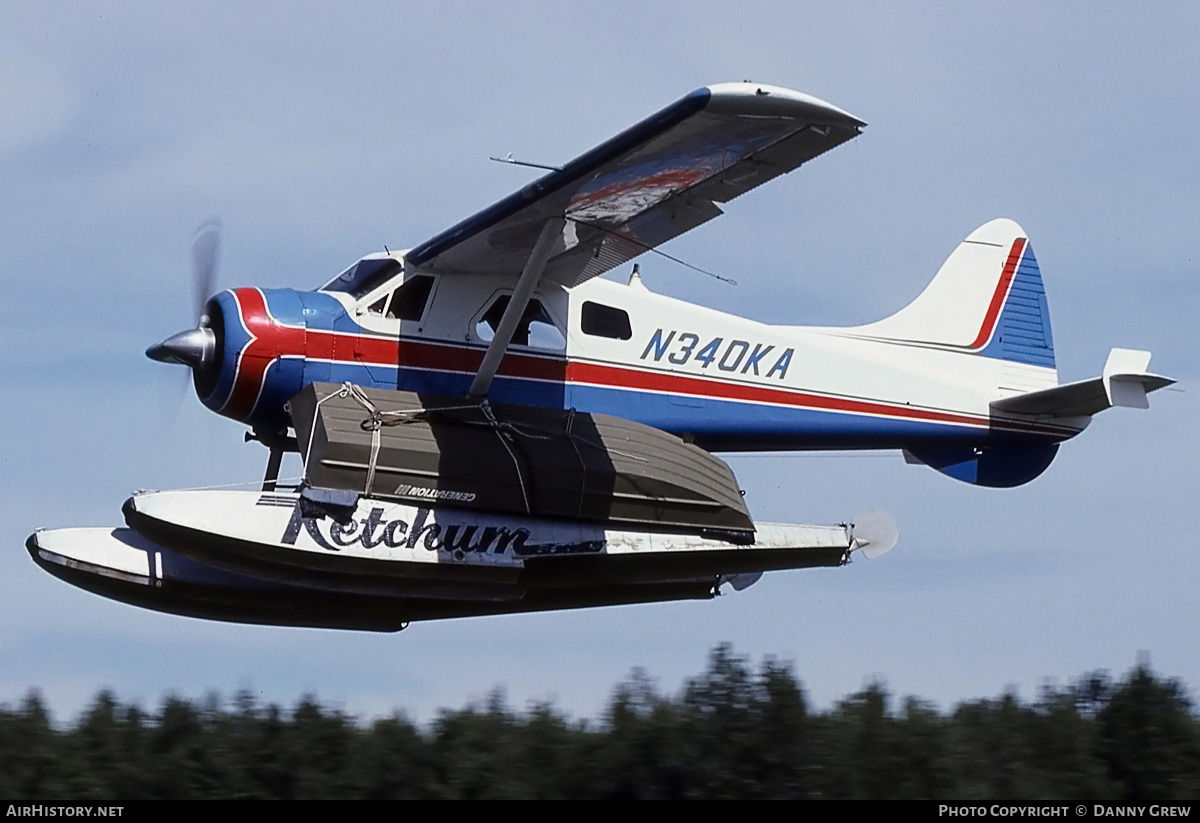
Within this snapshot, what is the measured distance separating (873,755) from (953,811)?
15.2ft

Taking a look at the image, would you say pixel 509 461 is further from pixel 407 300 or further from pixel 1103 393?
pixel 1103 393

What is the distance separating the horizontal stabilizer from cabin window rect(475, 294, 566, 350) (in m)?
4.52

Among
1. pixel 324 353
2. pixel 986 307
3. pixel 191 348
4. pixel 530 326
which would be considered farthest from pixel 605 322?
pixel 986 307

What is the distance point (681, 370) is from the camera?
45.1 feet

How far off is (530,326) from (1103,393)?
5.44 meters

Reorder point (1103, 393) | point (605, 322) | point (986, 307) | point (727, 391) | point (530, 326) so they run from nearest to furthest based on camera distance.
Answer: point (530, 326), point (605, 322), point (727, 391), point (1103, 393), point (986, 307)

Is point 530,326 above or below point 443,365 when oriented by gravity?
above

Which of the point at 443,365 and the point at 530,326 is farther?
the point at 530,326

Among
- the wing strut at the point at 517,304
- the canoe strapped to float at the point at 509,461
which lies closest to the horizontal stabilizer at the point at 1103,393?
Result: the canoe strapped to float at the point at 509,461

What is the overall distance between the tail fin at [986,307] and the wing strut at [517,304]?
386 centimetres

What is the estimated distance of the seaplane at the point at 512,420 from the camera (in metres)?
11.6

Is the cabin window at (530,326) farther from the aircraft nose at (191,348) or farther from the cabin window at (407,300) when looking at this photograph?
the aircraft nose at (191,348)

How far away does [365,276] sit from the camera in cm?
1303

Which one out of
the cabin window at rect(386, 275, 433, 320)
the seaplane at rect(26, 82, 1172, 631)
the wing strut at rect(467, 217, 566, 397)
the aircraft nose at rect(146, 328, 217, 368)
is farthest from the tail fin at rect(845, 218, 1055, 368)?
the aircraft nose at rect(146, 328, 217, 368)
